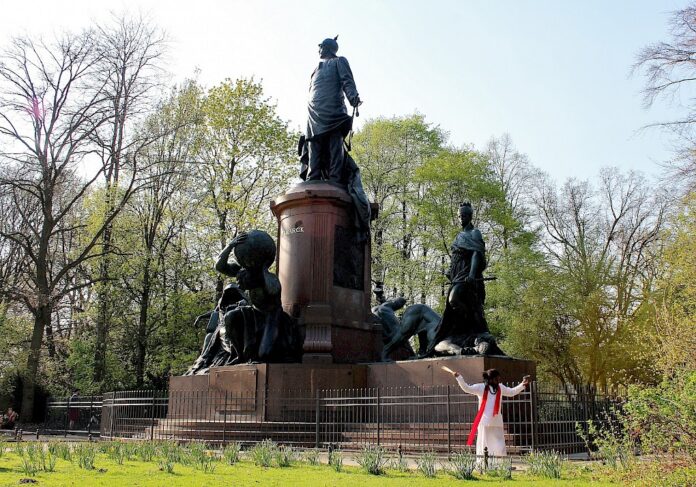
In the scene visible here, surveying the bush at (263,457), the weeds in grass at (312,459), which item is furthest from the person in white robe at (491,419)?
the bush at (263,457)

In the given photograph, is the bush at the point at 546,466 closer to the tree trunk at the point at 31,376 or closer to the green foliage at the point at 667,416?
the green foliage at the point at 667,416

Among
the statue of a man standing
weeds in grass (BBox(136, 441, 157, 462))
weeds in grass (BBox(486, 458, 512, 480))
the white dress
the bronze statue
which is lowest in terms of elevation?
weeds in grass (BBox(136, 441, 157, 462))

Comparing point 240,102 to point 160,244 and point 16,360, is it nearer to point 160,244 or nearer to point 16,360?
point 160,244

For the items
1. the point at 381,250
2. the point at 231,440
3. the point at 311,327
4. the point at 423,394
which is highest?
the point at 381,250

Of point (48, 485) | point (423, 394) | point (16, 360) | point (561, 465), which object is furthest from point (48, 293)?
→ point (561, 465)

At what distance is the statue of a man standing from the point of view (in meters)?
16.9

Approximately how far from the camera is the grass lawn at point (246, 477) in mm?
7777

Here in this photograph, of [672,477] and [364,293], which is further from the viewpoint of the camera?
[364,293]

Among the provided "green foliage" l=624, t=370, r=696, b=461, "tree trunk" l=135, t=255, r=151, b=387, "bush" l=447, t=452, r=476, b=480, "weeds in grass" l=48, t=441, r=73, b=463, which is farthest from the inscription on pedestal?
"tree trunk" l=135, t=255, r=151, b=387

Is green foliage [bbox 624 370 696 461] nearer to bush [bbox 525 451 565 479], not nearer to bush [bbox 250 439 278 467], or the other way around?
bush [bbox 525 451 565 479]

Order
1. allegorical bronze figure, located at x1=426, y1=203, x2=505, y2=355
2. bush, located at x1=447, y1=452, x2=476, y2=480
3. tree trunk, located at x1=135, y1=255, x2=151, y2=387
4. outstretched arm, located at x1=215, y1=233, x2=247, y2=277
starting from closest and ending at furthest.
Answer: bush, located at x1=447, y1=452, x2=476, y2=480 < allegorical bronze figure, located at x1=426, y1=203, x2=505, y2=355 < outstretched arm, located at x1=215, y1=233, x2=247, y2=277 < tree trunk, located at x1=135, y1=255, x2=151, y2=387

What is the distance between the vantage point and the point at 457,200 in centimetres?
3472

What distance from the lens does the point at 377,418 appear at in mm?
12359

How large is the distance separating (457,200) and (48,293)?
18.6 metres
